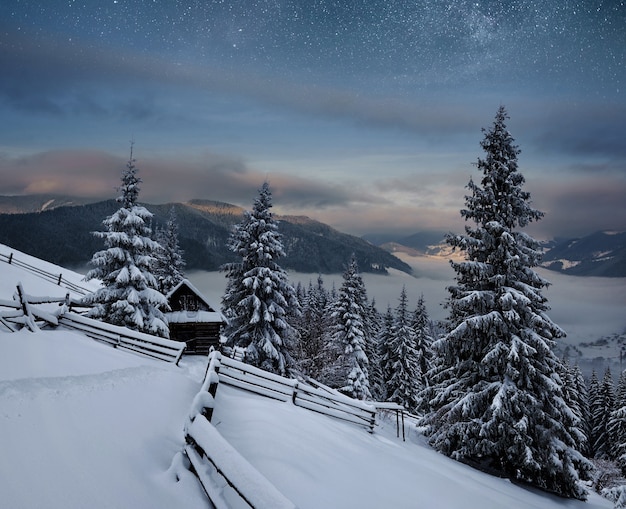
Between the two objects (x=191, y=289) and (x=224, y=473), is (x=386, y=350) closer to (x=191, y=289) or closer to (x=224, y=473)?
(x=191, y=289)

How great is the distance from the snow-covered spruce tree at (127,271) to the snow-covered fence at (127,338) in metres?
5.42

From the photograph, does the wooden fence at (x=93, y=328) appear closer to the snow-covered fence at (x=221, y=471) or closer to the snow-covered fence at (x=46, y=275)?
the snow-covered fence at (x=221, y=471)

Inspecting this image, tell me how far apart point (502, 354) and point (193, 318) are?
846 inches

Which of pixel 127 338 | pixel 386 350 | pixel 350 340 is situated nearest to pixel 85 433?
pixel 127 338

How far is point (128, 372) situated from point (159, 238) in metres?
35.5

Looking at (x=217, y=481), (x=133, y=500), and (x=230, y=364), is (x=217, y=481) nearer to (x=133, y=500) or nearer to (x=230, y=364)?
(x=133, y=500)

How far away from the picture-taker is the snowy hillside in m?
4.47

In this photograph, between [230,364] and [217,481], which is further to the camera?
[230,364]

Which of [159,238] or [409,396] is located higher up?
[159,238]

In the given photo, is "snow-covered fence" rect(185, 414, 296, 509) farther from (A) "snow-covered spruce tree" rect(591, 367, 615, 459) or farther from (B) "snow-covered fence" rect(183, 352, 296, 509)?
(A) "snow-covered spruce tree" rect(591, 367, 615, 459)

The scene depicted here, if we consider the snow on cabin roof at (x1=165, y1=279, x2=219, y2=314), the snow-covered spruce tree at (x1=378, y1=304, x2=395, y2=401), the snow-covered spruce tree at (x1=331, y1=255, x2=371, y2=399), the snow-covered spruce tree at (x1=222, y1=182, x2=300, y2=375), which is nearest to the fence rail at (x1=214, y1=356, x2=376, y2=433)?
the snow-covered spruce tree at (x1=222, y1=182, x2=300, y2=375)

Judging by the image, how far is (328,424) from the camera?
34.9ft

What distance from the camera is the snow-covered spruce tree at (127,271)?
756 inches

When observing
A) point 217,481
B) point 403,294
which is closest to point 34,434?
point 217,481
